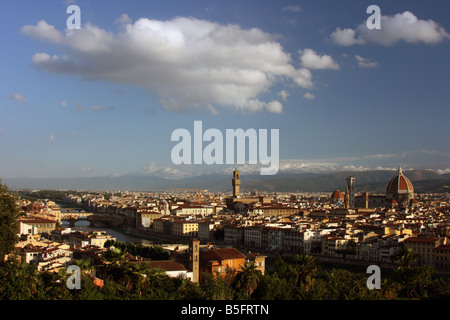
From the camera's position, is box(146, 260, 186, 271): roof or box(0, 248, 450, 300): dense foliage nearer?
box(0, 248, 450, 300): dense foliage

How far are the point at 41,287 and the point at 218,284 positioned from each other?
5.31 m

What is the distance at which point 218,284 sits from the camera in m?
16.4

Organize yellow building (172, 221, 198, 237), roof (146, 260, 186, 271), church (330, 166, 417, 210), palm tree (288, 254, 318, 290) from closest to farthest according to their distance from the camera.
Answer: palm tree (288, 254, 318, 290)
roof (146, 260, 186, 271)
yellow building (172, 221, 198, 237)
church (330, 166, 417, 210)

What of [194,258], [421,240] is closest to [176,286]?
[194,258]

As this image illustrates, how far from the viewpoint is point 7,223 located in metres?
19.4

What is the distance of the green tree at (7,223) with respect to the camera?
742 inches

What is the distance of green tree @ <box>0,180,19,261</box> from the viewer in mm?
18844

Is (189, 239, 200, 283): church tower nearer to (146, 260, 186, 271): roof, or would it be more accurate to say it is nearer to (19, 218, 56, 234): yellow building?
(146, 260, 186, 271): roof

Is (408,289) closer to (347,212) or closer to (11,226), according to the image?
(11,226)

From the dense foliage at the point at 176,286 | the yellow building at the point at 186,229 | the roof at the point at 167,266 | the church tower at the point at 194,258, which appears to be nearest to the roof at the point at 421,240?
the dense foliage at the point at 176,286

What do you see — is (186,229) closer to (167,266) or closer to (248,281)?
(167,266)

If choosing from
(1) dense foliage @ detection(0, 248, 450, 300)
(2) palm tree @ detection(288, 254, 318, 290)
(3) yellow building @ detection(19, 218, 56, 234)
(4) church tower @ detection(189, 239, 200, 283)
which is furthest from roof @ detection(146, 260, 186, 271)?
(3) yellow building @ detection(19, 218, 56, 234)
